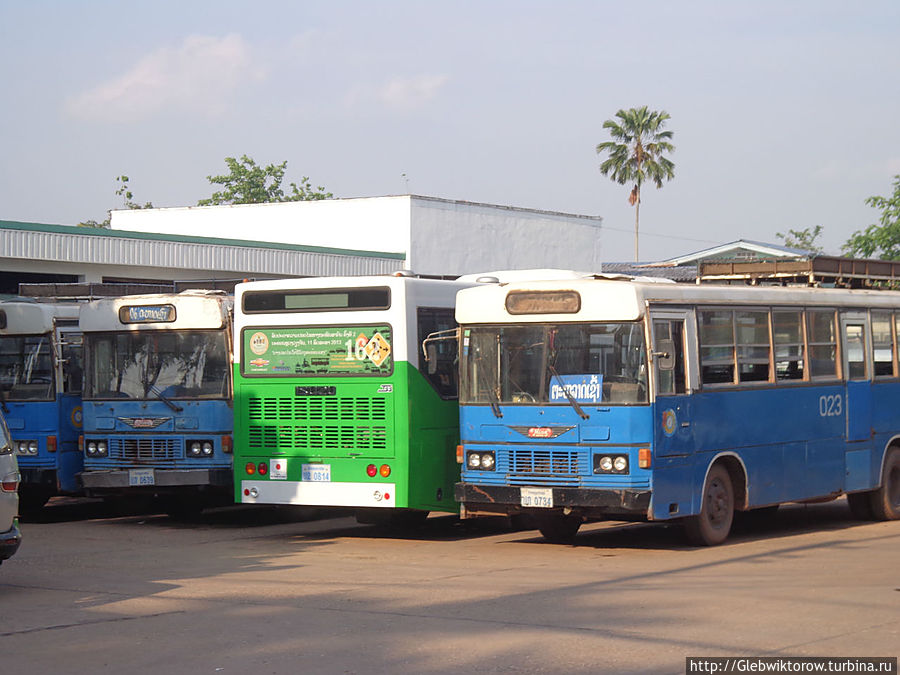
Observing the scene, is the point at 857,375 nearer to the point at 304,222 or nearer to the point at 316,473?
the point at 316,473

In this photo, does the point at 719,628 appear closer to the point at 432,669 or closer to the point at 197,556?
the point at 432,669

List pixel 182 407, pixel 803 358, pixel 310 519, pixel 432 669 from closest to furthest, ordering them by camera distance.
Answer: pixel 432 669
pixel 803 358
pixel 182 407
pixel 310 519

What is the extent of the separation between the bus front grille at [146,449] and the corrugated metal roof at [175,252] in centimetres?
1303

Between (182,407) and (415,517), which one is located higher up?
(182,407)

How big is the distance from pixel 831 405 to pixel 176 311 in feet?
26.7

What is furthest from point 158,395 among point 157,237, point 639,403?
point 157,237

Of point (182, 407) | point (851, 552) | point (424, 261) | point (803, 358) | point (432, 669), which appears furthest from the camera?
point (424, 261)

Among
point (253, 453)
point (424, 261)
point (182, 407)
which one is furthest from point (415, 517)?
point (424, 261)

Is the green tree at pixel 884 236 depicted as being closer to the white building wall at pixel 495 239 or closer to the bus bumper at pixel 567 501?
the white building wall at pixel 495 239

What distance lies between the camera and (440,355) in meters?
15.4

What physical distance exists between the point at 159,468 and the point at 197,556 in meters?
3.27

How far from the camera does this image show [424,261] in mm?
43844

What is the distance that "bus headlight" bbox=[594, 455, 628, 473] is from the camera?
13.4 meters

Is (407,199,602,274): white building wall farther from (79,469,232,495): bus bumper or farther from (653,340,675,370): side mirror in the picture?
(653,340,675,370): side mirror
